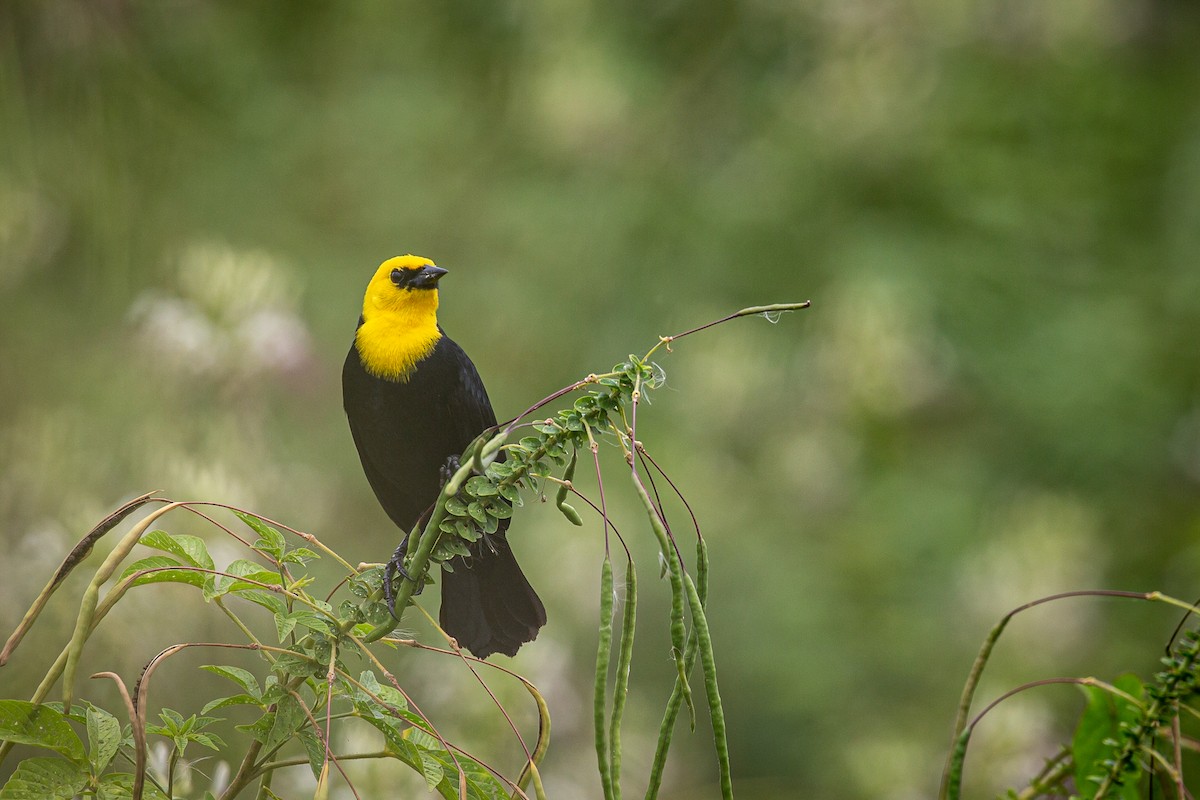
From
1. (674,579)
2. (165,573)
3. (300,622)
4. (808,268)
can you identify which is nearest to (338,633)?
(300,622)

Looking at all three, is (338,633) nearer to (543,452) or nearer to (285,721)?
(285,721)

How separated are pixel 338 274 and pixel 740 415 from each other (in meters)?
1.63

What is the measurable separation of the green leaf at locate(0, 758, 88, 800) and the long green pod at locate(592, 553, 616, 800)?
36 centimetres

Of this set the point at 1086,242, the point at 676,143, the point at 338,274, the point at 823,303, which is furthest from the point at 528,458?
the point at 1086,242

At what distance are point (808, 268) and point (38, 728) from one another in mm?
3938

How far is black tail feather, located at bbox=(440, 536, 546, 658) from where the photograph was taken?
3.83 feet

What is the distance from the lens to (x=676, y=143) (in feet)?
15.2

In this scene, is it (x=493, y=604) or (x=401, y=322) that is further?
(x=401, y=322)

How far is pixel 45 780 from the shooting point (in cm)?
78

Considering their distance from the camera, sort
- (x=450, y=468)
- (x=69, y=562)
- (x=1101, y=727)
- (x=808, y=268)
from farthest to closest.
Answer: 1. (x=808, y=268)
2. (x=450, y=468)
3. (x=1101, y=727)
4. (x=69, y=562)

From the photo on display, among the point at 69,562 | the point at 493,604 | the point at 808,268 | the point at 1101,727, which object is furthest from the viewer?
the point at 808,268

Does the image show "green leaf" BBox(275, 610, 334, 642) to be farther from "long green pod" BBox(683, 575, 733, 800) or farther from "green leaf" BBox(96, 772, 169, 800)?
"long green pod" BBox(683, 575, 733, 800)

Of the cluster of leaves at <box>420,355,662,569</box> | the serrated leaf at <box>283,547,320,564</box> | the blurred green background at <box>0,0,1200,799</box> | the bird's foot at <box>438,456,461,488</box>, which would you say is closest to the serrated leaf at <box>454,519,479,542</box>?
the cluster of leaves at <box>420,355,662,569</box>

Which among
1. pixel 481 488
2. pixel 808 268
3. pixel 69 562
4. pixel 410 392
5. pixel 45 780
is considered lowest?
pixel 45 780
